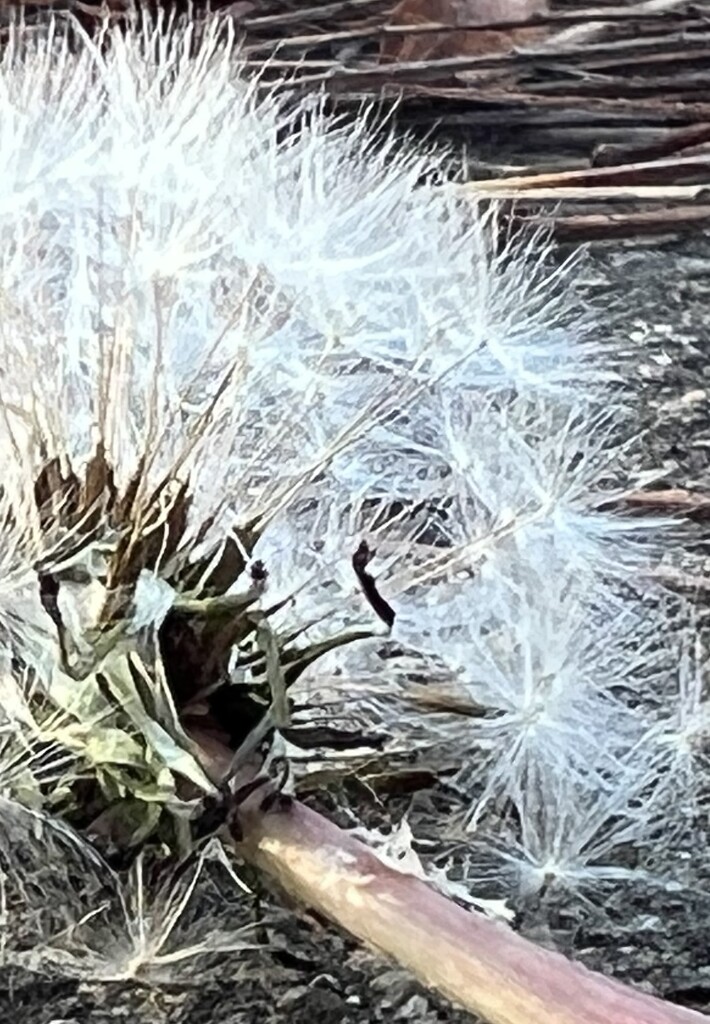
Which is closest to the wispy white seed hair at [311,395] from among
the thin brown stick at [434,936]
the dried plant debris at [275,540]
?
the dried plant debris at [275,540]

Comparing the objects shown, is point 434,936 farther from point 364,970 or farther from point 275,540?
point 275,540

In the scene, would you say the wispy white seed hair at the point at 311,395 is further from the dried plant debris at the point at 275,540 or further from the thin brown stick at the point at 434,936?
the thin brown stick at the point at 434,936

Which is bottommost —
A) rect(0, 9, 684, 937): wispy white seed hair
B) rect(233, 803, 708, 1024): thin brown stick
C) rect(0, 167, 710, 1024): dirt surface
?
rect(0, 167, 710, 1024): dirt surface

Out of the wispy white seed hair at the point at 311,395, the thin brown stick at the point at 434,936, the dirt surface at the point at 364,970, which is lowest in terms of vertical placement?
the dirt surface at the point at 364,970

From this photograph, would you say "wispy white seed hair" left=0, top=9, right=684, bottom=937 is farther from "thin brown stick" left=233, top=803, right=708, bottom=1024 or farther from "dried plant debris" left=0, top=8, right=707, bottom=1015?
"thin brown stick" left=233, top=803, right=708, bottom=1024

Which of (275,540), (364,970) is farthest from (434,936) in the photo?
(275,540)

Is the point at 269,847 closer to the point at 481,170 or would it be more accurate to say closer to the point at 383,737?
the point at 383,737

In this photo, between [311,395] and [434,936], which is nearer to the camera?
[434,936]

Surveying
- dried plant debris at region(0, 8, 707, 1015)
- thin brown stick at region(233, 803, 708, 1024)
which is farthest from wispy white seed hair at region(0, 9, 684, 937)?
thin brown stick at region(233, 803, 708, 1024)

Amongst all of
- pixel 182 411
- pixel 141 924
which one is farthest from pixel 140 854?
pixel 182 411
